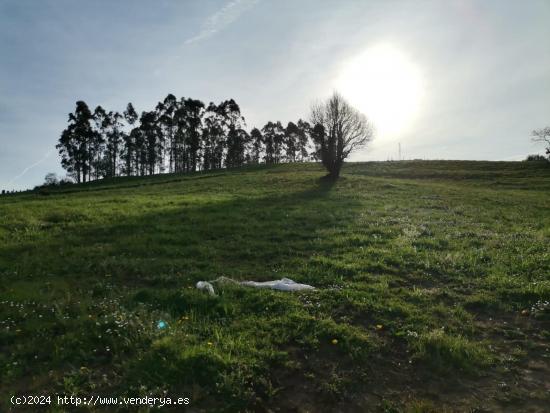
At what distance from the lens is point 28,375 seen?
6.65 meters

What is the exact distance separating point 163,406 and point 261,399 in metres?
1.38

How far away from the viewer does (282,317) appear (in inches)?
336

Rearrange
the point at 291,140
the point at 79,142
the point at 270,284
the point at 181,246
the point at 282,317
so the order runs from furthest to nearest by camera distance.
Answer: the point at 291,140
the point at 79,142
the point at 181,246
the point at 270,284
the point at 282,317

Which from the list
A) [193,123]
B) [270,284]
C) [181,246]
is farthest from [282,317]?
[193,123]

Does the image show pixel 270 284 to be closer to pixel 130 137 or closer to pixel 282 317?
pixel 282 317

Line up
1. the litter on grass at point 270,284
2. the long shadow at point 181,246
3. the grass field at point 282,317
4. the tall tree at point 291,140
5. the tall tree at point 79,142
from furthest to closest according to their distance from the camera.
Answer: the tall tree at point 291,140
the tall tree at point 79,142
the long shadow at point 181,246
the litter on grass at point 270,284
the grass field at point 282,317

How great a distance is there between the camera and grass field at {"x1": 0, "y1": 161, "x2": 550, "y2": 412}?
6312mm

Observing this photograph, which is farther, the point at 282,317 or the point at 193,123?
the point at 193,123

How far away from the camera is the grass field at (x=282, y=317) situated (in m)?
6.31

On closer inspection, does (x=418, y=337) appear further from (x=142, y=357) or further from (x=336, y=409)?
(x=142, y=357)

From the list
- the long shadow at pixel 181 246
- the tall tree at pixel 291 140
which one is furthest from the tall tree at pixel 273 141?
the long shadow at pixel 181 246

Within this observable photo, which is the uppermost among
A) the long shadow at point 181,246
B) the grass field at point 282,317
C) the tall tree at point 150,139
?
the tall tree at point 150,139

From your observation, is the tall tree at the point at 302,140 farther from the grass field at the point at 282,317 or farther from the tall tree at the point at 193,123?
the grass field at the point at 282,317

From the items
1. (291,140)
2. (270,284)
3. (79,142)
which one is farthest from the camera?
(291,140)
